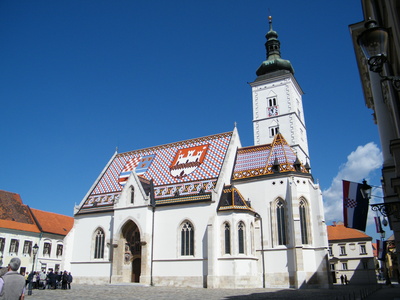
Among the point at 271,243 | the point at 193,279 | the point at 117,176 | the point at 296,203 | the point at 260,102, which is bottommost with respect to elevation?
the point at 193,279

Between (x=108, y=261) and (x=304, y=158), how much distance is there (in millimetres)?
24022

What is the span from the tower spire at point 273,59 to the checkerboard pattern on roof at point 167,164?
1487cm

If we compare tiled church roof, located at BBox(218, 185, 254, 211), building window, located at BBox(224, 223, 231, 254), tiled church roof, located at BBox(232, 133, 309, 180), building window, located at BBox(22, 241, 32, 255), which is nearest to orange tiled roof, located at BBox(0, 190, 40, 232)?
building window, located at BBox(22, 241, 32, 255)

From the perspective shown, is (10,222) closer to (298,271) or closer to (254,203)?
(254,203)

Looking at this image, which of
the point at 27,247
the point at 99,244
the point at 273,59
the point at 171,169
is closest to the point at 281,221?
the point at 171,169

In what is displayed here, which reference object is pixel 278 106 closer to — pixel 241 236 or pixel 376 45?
pixel 241 236

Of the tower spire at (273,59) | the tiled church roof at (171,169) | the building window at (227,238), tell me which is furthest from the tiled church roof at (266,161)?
the tower spire at (273,59)

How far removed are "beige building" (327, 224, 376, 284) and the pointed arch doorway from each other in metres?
28.2

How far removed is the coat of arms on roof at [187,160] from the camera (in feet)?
116

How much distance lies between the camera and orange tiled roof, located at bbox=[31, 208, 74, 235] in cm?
4677

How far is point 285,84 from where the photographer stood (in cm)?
4419

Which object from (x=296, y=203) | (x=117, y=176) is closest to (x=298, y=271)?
(x=296, y=203)

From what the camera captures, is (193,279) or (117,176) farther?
(117,176)

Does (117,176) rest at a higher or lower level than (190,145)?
lower
